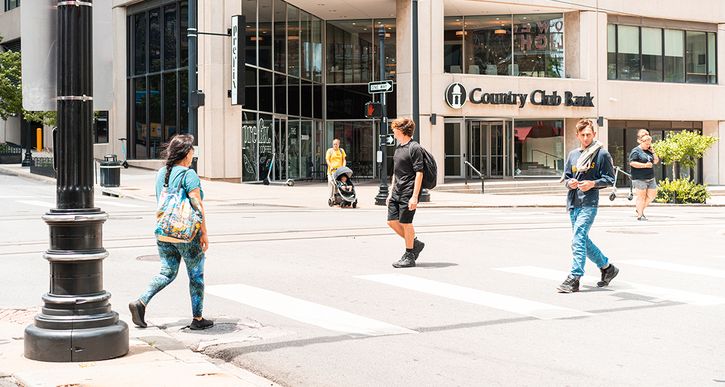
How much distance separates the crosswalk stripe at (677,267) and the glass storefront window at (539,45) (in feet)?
95.4

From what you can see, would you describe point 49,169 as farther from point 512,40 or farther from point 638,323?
point 638,323

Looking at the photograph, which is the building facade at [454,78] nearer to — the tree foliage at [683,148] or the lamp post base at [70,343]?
the tree foliage at [683,148]

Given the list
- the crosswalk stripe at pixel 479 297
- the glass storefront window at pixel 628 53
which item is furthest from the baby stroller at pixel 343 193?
the glass storefront window at pixel 628 53

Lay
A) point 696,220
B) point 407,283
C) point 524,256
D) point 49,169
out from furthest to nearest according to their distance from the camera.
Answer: point 49,169 < point 696,220 < point 524,256 < point 407,283

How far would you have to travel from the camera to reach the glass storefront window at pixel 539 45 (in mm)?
40938

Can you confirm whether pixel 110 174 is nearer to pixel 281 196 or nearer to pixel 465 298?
pixel 281 196

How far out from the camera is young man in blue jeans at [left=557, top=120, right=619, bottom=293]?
9.73 meters

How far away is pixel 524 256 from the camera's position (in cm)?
1312

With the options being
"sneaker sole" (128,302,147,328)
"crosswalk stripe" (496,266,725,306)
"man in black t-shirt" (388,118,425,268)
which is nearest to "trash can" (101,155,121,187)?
"man in black t-shirt" (388,118,425,268)

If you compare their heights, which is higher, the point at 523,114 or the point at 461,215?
the point at 523,114

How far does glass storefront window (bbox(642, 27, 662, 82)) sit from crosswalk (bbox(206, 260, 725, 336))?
33.7m

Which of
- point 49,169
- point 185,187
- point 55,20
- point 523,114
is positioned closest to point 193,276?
point 185,187

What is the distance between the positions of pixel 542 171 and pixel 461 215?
19549mm

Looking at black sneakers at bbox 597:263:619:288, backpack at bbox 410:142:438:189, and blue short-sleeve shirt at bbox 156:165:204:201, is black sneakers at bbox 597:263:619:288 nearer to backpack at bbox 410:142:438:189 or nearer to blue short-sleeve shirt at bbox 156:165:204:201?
backpack at bbox 410:142:438:189
